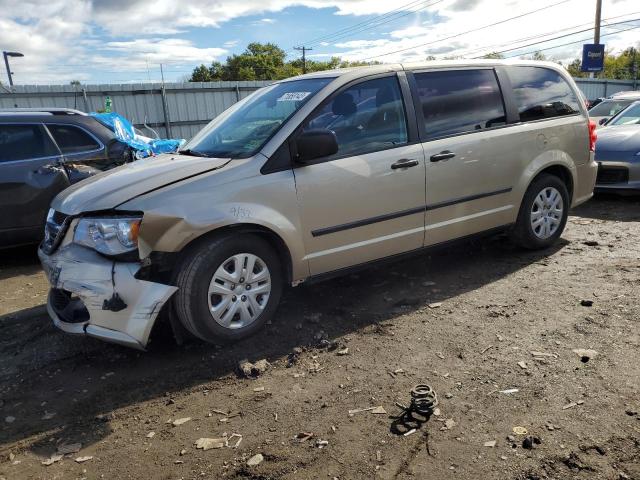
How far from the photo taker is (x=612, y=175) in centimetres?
763

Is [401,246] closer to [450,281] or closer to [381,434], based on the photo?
[450,281]

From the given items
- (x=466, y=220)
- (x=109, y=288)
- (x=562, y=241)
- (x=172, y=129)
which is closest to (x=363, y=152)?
(x=466, y=220)

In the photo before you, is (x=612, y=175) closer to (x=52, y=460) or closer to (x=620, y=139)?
(x=620, y=139)

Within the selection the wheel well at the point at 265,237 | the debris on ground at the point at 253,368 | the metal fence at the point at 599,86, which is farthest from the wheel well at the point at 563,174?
the metal fence at the point at 599,86

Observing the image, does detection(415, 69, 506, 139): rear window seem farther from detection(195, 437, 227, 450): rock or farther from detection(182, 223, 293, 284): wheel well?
detection(195, 437, 227, 450): rock

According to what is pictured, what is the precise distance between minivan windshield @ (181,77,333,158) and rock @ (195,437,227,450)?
1.92m

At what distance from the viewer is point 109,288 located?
3258 millimetres

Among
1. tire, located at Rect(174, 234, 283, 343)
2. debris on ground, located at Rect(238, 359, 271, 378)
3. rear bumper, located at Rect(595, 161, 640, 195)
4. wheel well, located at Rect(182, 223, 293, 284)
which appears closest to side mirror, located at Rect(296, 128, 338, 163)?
wheel well, located at Rect(182, 223, 293, 284)

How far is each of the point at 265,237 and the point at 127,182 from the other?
1011 millimetres

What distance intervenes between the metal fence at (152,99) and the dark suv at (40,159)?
12109mm

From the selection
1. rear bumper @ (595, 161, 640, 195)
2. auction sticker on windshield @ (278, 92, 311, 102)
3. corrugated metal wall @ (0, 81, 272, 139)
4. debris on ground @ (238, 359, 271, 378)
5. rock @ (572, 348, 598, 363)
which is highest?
corrugated metal wall @ (0, 81, 272, 139)

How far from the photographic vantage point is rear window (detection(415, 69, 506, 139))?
4.41m

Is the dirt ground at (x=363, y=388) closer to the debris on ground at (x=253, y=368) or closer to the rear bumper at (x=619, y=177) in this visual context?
the debris on ground at (x=253, y=368)

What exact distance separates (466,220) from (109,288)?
118 inches
